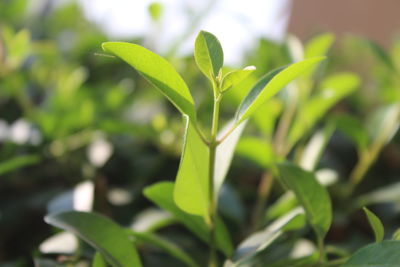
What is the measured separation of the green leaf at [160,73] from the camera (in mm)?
338

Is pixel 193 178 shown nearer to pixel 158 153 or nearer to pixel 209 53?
pixel 209 53

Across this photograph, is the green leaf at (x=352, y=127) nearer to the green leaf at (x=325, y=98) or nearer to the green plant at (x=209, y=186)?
the green leaf at (x=325, y=98)

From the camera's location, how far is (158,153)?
0.80 meters

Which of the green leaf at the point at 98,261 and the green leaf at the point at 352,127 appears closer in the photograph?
the green leaf at the point at 98,261

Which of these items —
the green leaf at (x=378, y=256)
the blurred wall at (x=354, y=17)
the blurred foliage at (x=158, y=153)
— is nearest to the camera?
the green leaf at (x=378, y=256)

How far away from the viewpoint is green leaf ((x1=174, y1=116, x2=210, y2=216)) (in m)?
0.36

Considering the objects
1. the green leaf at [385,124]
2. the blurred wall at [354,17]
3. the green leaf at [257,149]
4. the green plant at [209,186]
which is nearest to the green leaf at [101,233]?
the green plant at [209,186]

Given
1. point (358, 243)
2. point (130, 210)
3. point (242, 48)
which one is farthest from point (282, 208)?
point (242, 48)

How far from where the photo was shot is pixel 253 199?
2.45 ft

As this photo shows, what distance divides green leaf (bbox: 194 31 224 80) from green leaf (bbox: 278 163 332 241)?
0.39 feet

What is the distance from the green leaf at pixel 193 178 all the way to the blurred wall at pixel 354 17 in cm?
158

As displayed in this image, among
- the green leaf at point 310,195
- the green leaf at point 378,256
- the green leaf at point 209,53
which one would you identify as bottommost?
the green leaf at point 378,256

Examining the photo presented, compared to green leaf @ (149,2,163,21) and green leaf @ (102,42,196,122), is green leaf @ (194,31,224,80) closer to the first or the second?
green leaf @ (102,42,196,122)

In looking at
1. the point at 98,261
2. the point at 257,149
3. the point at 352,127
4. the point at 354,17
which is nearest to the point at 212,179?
Result: the point at 98,261
